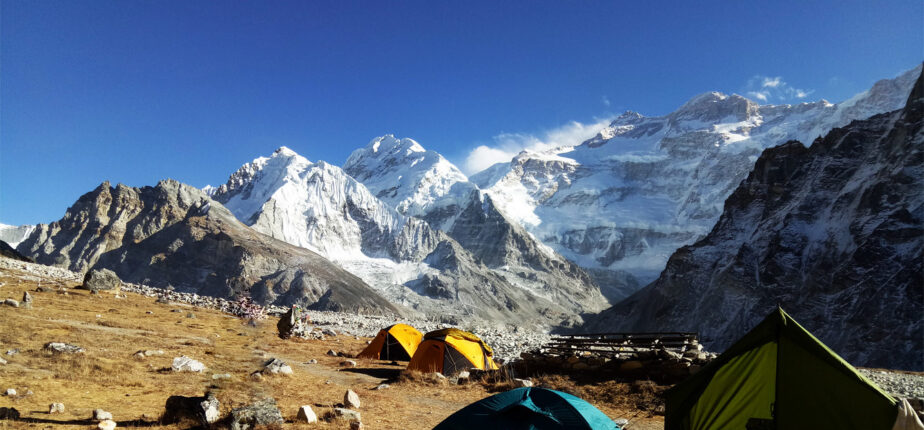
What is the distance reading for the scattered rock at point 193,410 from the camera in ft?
31.4

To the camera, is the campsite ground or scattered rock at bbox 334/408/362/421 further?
scattered rock at bbox 334/408/362/421

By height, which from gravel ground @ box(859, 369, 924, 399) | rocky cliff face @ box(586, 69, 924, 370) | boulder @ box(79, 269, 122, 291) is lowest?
boulder @ box(79, 269, 122, 291)

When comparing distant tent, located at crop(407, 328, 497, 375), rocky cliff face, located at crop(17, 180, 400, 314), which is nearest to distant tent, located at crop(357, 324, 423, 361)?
distant tent, located at crop(407, 328, 497, 375)

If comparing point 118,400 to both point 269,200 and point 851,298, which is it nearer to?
point 851,298

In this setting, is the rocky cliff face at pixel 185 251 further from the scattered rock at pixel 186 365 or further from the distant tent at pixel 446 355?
the scattered rock at pixel 186 365

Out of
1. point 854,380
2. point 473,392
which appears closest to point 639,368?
point 473,392

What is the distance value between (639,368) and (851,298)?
68470 mm

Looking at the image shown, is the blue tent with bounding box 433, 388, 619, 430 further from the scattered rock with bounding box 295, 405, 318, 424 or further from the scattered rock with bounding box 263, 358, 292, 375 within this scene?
the scattered rock with bounding box 263, 358, 292, 375

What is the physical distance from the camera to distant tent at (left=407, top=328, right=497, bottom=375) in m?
20.5

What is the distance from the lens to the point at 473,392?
17.1 meters

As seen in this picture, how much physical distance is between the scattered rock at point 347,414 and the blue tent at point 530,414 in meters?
3.45

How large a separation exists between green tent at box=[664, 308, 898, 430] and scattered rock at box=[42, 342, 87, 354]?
1711cm

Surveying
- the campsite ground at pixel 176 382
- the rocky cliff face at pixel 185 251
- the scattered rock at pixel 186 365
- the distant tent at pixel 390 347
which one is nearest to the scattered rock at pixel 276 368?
the campsite ground at pixel 176 382

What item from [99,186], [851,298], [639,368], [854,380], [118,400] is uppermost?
[99,186]
